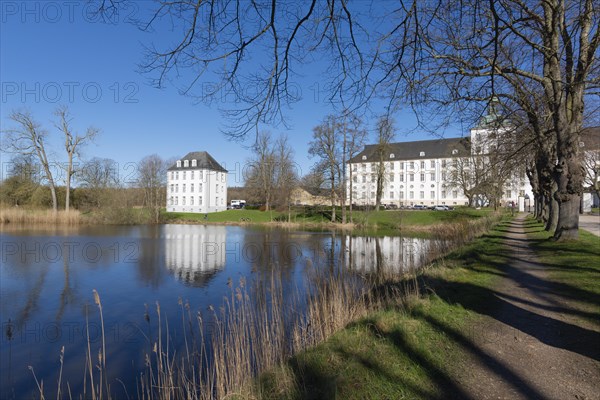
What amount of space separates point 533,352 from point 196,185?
58.3 m

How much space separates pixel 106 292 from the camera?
9.91 meters

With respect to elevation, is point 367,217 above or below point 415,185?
below

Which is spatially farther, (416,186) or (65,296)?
(416,186)

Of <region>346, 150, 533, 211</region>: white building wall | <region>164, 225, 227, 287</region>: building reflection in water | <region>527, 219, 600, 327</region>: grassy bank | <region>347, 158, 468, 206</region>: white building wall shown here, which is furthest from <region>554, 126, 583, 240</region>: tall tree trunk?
<region>347, 158, 468, 206</region>: white building wall

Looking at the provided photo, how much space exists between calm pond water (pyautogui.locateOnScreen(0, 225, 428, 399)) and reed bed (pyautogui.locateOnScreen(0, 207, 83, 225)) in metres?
15.0

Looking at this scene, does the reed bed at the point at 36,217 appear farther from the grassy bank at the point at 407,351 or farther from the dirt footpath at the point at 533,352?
the dirt footpath at the point at 533,352

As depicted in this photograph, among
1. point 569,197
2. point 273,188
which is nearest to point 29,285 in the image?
point 569,197

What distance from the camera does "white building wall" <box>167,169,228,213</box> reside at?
5800 centimetres

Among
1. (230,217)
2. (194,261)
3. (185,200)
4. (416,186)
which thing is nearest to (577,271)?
(194,261)

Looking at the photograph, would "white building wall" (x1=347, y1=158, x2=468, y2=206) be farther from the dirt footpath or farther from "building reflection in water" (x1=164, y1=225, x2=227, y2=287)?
the dirt footpath

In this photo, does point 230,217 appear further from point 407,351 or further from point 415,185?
point 407,351

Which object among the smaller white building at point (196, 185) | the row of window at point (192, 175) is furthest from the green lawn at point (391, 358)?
the row of window at point (192, 175)

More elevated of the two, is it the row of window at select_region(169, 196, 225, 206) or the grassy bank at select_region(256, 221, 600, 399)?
the row of window at select_region(169, 196, 225, 206)

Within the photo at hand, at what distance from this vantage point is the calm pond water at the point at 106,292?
18.8 feet
